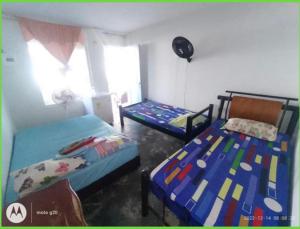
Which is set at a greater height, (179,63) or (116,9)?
(116,9)

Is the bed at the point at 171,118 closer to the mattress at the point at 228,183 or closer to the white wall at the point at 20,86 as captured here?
the mattress at the point at 228,183

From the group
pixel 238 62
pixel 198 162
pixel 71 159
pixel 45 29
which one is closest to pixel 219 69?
pixel 238 62

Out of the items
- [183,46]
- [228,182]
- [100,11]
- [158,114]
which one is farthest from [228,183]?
[100,11]

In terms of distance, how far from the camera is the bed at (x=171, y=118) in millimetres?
2281

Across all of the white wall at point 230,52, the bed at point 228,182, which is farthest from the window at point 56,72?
the bed at point 228,182

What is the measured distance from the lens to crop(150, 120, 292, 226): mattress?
1010 millimetres

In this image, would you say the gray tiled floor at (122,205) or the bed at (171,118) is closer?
the gray tiled floor at (122,205)

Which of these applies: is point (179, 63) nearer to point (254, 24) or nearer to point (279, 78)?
point (254, 24)

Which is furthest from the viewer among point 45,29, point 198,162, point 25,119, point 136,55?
point 136,55

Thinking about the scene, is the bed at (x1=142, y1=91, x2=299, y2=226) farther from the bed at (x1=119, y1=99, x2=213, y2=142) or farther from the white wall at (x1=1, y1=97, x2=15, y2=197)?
the white wall at (x1=1, y1=97, x2=15, y2=197)

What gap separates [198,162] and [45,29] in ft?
12.1

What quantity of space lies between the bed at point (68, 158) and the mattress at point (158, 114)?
28.9 inches

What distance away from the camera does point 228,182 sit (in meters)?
1.26

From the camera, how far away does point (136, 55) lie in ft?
12.6
